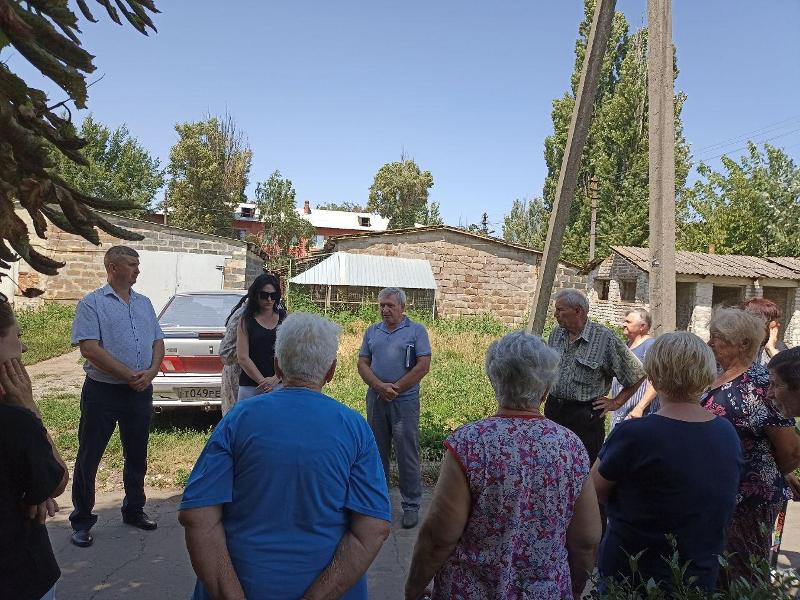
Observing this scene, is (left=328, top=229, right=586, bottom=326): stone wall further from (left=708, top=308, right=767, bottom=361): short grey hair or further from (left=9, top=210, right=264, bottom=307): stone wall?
(left=708, top=308, right=767, bottom=361): short grey hair

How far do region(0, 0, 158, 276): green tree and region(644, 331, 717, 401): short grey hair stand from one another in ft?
6.57

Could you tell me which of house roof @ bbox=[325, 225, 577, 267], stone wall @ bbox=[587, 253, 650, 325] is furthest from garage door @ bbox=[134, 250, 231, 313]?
stone wall @ bbox=[587, 253, 650, 325]

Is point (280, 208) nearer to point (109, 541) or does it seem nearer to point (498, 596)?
point (109, 541)

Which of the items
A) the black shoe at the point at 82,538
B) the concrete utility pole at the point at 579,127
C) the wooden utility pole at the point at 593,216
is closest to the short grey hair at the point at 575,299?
the concrete utility pole at the point at 579,127

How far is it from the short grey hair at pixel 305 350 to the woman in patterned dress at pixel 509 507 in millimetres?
506

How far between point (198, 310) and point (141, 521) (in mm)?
3825

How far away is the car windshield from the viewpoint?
7.59 m

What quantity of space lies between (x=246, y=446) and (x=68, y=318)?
1648 centimetres

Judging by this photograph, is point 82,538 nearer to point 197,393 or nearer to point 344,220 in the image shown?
point 197,393

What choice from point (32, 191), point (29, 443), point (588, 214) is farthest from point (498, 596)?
point (588, 214)

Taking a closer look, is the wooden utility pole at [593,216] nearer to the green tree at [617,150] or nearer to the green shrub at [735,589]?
the green tree at [617,150]

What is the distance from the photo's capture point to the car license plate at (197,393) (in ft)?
22.4

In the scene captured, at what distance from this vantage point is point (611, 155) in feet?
111

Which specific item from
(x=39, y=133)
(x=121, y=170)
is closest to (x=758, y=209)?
(x=39, y=133)
